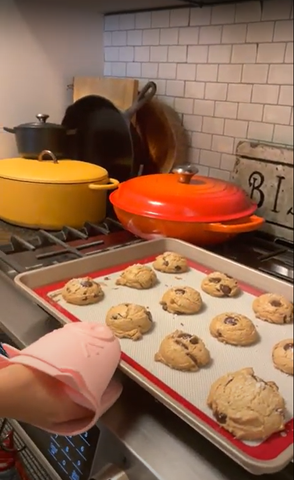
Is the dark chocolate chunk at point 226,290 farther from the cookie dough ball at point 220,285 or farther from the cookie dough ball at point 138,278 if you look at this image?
the cookie dough ball at point 138,278

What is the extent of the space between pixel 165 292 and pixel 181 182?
0.19m

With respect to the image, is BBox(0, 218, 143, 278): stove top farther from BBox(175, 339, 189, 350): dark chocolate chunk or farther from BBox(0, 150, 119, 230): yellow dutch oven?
BBox(175, 339, 189, 350): dark chocolate chunk

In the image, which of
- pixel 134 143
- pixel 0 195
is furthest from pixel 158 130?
pixel 0 195

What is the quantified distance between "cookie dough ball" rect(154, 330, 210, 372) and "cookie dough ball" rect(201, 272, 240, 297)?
0.10 metres

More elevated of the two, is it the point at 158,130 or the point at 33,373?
the point at 158,130

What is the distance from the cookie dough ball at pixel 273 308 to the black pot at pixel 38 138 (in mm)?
594

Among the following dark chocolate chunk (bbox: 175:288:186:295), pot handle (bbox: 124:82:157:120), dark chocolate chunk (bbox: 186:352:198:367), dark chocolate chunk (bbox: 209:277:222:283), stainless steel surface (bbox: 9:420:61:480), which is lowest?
stainless steel surface (bbox: 9:420:61:480)

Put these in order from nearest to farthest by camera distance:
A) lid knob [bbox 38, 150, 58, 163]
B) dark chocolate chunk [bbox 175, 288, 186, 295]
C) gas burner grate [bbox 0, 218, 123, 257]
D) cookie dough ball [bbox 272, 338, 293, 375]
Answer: cookie dough ball [bbox 272, 338, 293, 375] < dark chocolate chunk [bbox 175, 288, 186, 295] < gas burner grate [bbox 0, 218, 123, 257] < lid knob [bbox 38, 150, 58, 163]

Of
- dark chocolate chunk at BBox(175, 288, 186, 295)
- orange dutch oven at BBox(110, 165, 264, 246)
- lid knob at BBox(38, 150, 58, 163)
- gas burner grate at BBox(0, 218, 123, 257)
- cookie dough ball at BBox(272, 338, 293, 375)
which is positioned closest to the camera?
cookie dough ball at BBox(272, 338, 293, 375)

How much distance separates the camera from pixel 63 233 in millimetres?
851

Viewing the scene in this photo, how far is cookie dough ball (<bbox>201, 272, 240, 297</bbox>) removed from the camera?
56 cm

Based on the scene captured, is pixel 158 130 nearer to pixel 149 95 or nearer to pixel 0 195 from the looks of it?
pixel 149 95

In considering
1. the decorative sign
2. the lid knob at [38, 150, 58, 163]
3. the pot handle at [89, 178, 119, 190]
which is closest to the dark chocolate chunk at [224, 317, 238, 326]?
the decorative sign

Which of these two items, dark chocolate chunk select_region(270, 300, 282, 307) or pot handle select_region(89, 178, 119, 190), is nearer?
dark chocolate chunk select_region(270, 300, 282, 307)
